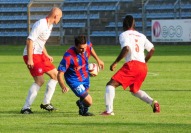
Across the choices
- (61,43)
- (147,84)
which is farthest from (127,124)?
(61,43)

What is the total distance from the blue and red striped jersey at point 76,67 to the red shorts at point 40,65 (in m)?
0.98

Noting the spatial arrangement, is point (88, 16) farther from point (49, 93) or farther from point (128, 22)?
point (128, 22)

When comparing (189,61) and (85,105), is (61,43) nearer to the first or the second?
(189,61)

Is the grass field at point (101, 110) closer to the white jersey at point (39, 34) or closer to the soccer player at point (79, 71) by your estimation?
the soccer player at point (79, 71)

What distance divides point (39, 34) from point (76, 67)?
4.25 feet

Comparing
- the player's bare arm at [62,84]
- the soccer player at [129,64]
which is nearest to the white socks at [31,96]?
the player's bare arm at [62,84]

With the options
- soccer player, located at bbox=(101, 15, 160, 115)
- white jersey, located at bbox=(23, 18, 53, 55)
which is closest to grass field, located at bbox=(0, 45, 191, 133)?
soccer player, located at bbox=(101, 15, 160, 115)

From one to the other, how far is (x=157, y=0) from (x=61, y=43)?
7.22 metres

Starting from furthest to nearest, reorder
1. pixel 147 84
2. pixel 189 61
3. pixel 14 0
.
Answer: pixel 14 0
pixel 189 61
pixel 147 84

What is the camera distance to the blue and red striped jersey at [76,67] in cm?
1316

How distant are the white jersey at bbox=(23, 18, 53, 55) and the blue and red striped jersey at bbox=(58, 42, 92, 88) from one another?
40.9 inches

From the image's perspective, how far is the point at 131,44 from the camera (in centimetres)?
1307

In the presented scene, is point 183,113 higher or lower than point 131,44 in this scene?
lower

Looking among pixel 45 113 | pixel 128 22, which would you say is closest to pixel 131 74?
pixel 128 22
